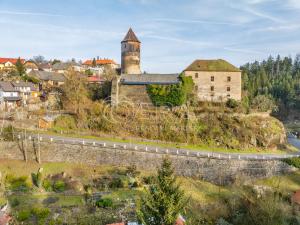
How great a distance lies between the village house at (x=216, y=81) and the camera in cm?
4969

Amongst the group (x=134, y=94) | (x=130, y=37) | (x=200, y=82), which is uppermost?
(x=130, y=37)

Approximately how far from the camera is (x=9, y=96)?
2216 inches

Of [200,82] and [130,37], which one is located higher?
[130,37]

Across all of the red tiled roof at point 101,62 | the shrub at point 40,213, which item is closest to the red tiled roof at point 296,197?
the shrub at point 40,213

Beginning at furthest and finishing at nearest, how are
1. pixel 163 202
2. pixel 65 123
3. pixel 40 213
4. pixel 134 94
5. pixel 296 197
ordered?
pixel 134 94
pixel 65 123
pixel 296 197
pixel 40 213
pixel 163 202

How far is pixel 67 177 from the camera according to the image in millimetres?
33812

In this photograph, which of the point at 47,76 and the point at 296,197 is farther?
the point at 47,76

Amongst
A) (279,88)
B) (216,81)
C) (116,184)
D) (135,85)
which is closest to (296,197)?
(116,184)

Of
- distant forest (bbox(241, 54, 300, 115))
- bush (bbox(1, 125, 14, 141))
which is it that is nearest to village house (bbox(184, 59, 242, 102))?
A: bush (bbox(1, 125, 14, 141))

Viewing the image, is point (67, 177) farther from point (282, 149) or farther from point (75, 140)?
point (282, 149)

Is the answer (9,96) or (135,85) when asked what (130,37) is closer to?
(135,85)

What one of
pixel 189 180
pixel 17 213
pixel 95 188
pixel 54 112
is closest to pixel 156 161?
pixel 189 180

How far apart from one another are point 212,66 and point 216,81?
237 centimetres

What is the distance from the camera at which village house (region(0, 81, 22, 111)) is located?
5534cm
